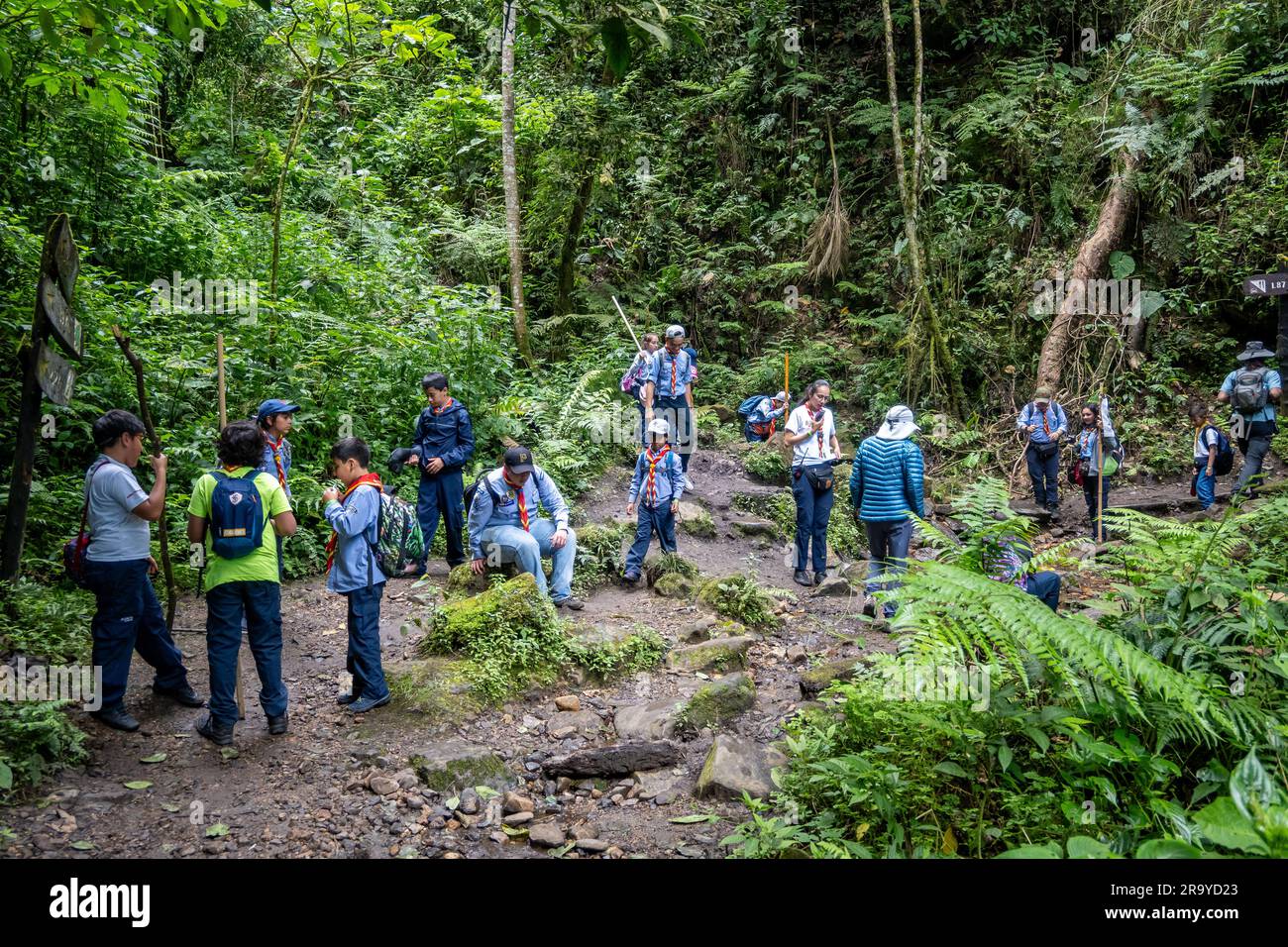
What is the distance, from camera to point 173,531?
8.07 m

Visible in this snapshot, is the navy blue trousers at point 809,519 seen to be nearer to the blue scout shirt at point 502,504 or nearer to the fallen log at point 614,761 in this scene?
the blue scout shirt at point 502,504

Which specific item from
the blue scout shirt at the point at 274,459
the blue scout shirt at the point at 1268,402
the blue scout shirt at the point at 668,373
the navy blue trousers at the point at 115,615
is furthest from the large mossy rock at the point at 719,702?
the blue scout shirt at the point at 1268,402

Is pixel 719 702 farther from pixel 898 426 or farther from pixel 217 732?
pixel 217 732

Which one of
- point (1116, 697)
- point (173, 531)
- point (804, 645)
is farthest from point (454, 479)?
point (1116, 697)

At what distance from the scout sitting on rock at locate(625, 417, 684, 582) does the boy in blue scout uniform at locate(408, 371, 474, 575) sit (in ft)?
6.30

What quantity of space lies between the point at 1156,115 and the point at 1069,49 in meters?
3.81

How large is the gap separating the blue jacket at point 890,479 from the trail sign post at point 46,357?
637 centimetres

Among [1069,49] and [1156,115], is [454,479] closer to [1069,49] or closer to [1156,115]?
[1156,115]

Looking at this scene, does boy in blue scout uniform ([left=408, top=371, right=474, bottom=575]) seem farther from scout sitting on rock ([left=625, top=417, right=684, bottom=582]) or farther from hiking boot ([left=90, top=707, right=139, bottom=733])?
hiking boot ([left=90, top=707, right=139, bottom=733])

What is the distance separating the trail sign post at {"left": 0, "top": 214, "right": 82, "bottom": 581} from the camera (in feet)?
15.8

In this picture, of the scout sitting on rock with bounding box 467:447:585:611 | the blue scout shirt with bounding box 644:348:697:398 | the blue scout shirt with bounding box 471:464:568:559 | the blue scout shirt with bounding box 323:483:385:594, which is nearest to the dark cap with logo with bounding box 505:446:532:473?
the scout sitting on rock with bounding box 467:447:585:611

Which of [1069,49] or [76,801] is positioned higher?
[1069,49]

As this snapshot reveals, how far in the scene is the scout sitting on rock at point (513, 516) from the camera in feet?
24.0

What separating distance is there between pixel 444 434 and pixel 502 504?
1275mm
